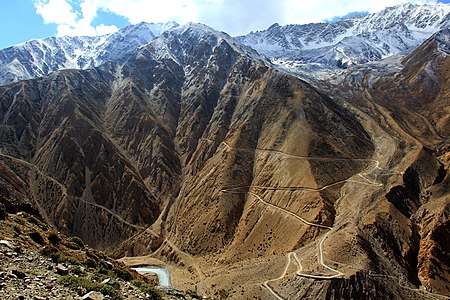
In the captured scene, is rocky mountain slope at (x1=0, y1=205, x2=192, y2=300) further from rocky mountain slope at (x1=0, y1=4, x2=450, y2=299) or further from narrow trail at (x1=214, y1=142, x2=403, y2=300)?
narrow trail at (x1=214, y1=142, x2=403, y2=300)

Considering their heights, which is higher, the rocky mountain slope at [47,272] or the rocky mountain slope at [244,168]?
the rocky mountain slope at [244,168]

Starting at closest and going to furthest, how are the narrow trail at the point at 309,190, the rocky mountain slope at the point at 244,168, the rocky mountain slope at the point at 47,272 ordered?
the rocky mountain slope at the point at 47,272, the narrow trail at the point at 309,190, the rocky mountain slope at the point at 244,168

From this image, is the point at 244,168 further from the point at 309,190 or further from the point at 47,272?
the point at 47,272

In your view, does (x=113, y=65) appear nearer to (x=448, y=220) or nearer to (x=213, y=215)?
(x=213, y=215)

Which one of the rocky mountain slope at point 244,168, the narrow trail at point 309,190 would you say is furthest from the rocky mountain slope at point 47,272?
the narrow trail at point 309,190

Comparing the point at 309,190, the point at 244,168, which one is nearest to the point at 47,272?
the point at 309,190

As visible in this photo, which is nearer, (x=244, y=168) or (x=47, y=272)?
(x=47, y=272)

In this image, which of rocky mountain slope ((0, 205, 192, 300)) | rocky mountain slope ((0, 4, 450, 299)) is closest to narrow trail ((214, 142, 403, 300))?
rocky mountain slope ((0, 4, 450, 299))

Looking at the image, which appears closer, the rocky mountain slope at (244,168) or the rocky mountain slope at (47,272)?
the rocky mountain slope at (47,272)

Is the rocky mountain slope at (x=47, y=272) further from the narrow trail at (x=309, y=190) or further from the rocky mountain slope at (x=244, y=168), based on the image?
the narrow trail at (x=309, y=190)
